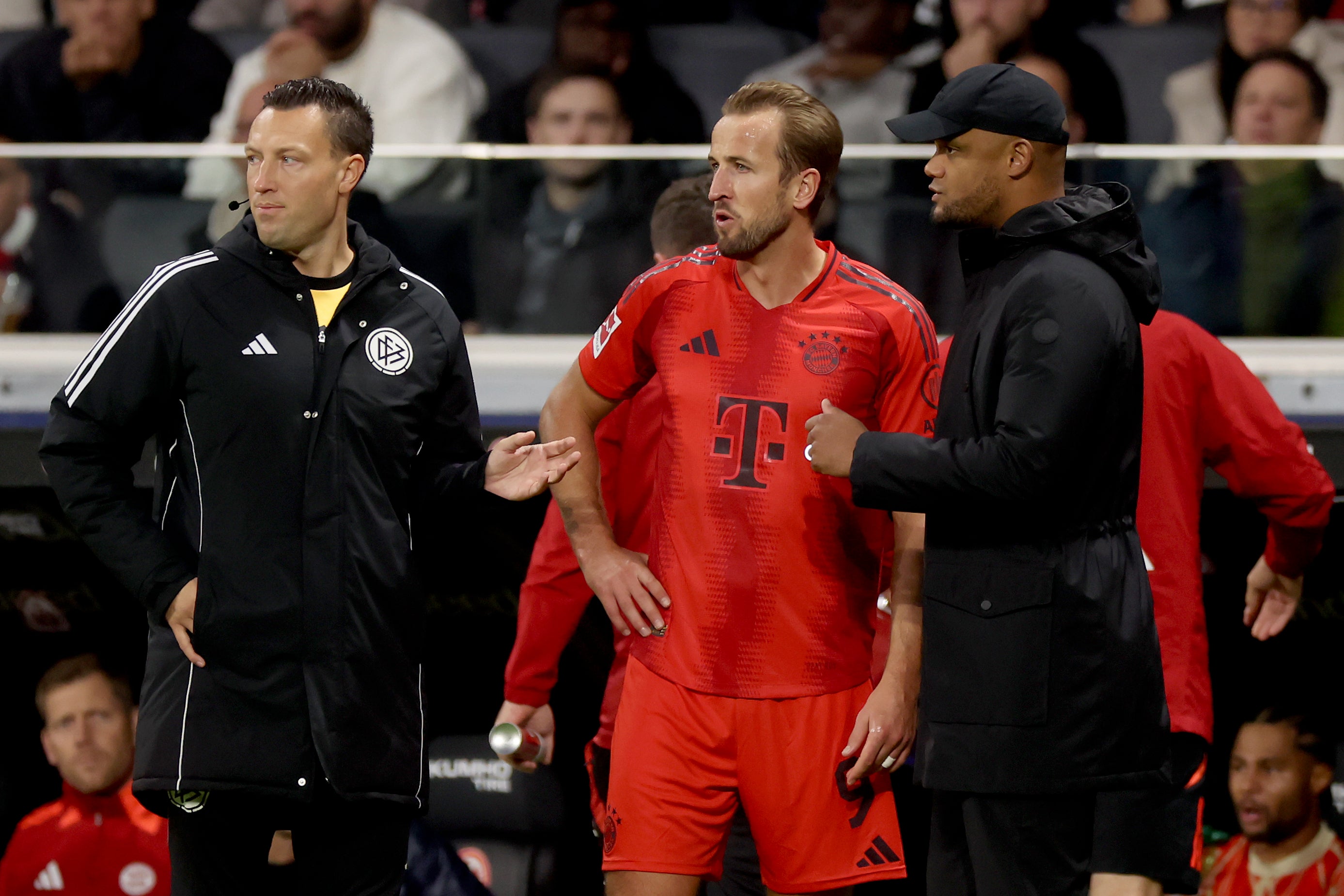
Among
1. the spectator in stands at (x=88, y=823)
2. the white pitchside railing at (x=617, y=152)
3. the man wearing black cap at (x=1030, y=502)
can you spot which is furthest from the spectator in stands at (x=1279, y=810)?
the spectator in stands at (x=88, y=823)

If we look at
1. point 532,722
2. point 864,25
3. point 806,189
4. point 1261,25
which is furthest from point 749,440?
point 1261,25

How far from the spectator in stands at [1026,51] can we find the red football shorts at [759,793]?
2327 mm

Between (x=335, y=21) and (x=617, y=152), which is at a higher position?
(x=335, y=21)

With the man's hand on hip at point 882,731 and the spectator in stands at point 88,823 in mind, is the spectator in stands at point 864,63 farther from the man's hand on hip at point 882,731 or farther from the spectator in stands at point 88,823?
the spectator in stands at point 88,823

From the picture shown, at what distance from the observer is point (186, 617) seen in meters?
2.45

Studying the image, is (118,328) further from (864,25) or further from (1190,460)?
(864,25)

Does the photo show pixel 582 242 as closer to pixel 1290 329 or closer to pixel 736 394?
pixel 736 394

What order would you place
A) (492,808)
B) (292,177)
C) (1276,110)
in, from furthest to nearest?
(492,808), (1276,110), (292,177)

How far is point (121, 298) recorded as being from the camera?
4227 mm

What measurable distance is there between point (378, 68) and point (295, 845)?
269 cm

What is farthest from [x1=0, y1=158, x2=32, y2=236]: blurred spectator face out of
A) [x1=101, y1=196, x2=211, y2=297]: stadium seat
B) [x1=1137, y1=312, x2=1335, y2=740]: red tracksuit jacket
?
[x1=1137, y1=312, x2=1335, y2=740]: red tracksuit jacket

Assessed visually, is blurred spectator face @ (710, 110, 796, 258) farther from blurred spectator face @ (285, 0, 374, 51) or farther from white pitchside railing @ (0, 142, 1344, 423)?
blurred spectator face @ (285, 0, 374, 51)

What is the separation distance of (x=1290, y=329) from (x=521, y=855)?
245 cm

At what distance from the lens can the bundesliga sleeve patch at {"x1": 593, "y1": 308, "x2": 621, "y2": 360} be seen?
9.06ft
